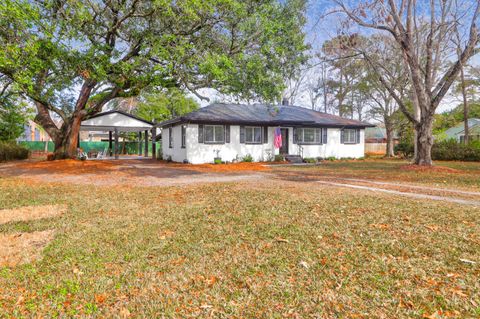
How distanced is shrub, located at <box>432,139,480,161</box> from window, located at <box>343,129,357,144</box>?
5.63 m

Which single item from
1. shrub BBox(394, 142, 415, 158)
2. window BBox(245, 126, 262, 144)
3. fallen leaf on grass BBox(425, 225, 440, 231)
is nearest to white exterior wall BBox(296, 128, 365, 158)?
window BBox(245, 126, 262, 144)

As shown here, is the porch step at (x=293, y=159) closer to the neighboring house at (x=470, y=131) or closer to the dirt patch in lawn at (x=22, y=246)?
the dirt patch in lawn at (x=22, y=246)

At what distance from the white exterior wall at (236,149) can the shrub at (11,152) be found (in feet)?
34.7

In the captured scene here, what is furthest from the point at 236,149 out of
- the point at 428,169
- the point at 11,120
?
the point at 11,120

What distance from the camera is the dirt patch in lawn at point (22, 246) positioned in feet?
11.5

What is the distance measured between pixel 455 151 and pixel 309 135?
10.2m

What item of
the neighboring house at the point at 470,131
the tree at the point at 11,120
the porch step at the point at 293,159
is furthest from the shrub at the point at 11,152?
the neighboring house at the point at 470,131

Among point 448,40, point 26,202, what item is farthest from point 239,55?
point 448,40

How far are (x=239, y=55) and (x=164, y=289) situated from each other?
36.2 ft

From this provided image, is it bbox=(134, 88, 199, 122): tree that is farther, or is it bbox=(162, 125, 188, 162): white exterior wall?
bbox=(134, 88, 199, 122): tree

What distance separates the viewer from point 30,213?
5.61 metres

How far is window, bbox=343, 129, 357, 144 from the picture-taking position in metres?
23.0

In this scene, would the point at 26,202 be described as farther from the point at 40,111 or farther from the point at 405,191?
the point at 40,111

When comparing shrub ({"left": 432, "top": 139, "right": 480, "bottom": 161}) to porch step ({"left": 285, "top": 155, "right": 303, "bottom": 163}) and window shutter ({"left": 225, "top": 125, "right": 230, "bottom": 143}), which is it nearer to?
porch step ({"left": 285, "top": 155, "right": 303, "bottom": 163})
